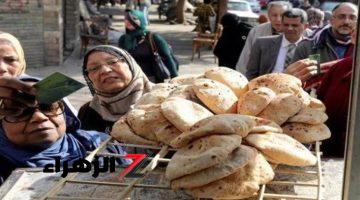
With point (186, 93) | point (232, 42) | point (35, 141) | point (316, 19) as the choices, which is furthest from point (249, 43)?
point (186, 93)

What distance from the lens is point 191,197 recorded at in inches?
73.1

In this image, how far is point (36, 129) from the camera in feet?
9.61

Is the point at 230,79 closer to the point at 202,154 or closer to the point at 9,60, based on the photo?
the point at 202,154

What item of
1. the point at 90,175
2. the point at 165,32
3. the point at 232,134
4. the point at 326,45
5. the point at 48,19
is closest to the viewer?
the point at 232,134

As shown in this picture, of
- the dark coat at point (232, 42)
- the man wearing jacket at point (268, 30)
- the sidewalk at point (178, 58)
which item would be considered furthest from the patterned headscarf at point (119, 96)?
the sidewalk at point (178, 58)

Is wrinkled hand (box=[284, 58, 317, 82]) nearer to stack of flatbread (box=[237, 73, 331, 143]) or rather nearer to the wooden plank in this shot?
stack of flatbread (box=[237, 73, 331, 143])

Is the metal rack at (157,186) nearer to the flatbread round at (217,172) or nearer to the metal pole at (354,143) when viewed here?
the flatbread round at (217,172)

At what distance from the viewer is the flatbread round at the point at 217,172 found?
1.70 m

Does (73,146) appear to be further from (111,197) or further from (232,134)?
(232,134)

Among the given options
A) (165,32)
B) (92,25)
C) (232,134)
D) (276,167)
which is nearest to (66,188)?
(232,134)

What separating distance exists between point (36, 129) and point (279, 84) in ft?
4.39

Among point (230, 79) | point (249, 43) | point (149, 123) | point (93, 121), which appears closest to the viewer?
point (149, 123)

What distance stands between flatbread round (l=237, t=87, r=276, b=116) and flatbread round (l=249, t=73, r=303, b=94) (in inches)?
5.3

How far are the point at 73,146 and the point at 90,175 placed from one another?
Result: 1.00 meters
